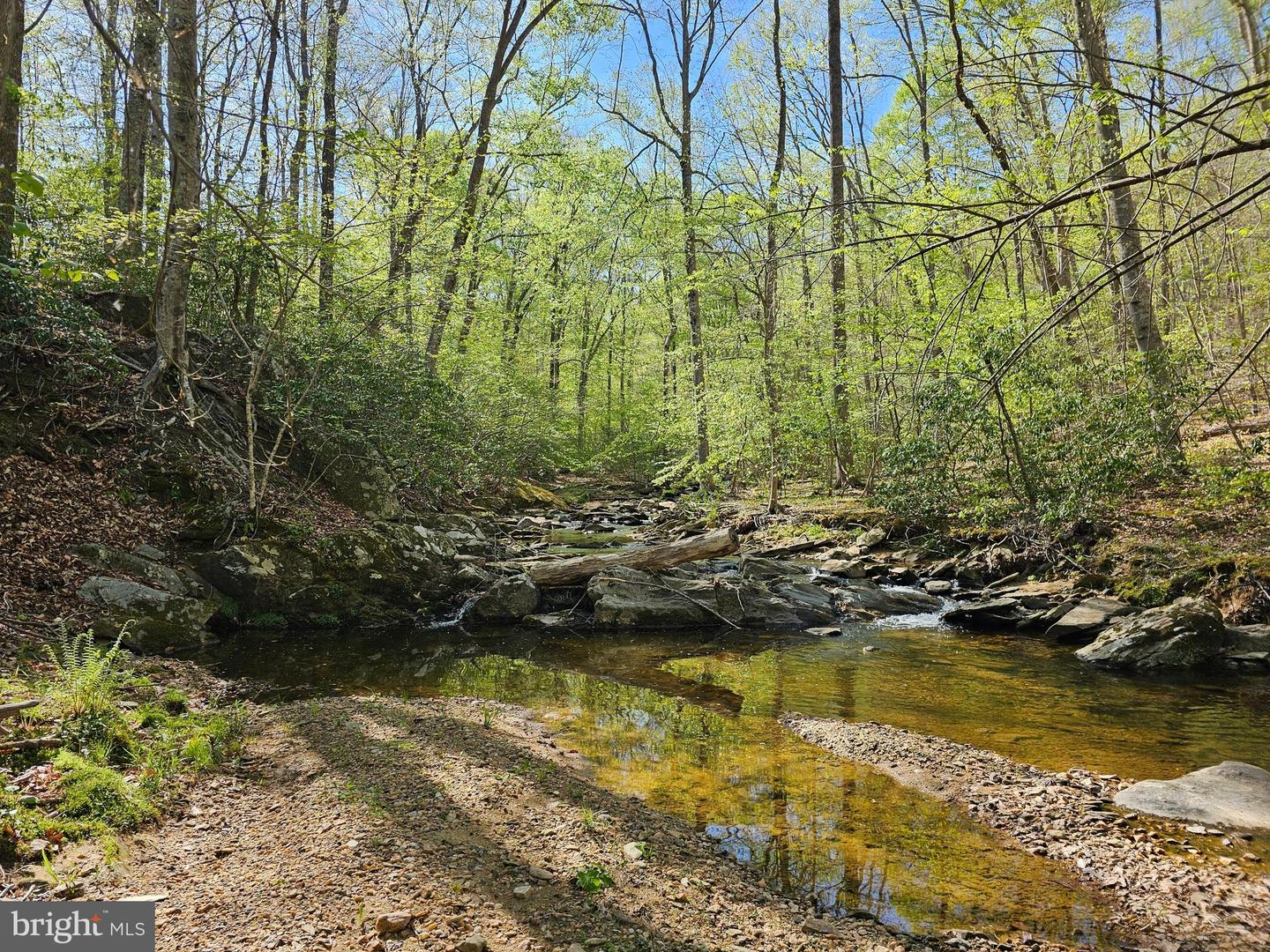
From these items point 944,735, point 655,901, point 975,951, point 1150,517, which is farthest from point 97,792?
point 1150,517

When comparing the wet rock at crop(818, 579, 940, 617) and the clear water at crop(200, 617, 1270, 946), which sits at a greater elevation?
the wet rock at crop(818, 579, 940, 617)

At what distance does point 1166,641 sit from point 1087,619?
1.26 metres

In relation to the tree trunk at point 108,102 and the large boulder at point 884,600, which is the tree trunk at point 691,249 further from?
the tree trunk at point 108,102

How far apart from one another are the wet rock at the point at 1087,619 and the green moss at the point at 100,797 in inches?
381

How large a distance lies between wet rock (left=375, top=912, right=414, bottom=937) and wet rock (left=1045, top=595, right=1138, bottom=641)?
28.8 ft

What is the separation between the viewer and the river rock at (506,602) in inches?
399

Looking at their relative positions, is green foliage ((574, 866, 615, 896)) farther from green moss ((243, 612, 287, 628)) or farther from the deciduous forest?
green moss ((243, 612, 287, 628))

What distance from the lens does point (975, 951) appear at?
3.11 metres

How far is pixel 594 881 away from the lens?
10.9 ft

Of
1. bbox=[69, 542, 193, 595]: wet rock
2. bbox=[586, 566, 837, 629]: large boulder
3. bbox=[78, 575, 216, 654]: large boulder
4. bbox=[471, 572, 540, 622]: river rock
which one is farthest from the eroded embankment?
bbox=[69, 542, 193, 595]: wet rock

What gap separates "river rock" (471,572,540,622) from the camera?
10125mm

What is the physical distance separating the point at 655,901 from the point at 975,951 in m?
1.48

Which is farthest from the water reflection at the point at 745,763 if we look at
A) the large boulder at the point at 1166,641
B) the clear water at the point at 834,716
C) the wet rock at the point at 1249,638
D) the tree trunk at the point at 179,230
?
the tree trunk at the point at 179,230

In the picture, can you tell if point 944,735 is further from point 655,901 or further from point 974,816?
point 655,901
